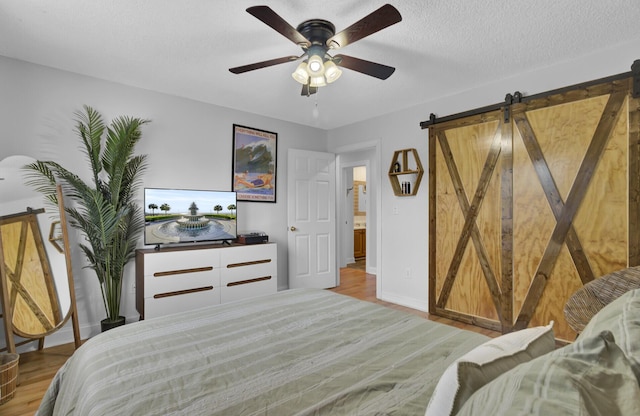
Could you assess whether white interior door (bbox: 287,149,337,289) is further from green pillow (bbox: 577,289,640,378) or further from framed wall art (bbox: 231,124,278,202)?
green pillow (bbox: 577,289,640,378)

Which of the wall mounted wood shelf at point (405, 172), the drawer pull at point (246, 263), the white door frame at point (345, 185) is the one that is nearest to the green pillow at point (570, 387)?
the drawer pull at point (246, 263)

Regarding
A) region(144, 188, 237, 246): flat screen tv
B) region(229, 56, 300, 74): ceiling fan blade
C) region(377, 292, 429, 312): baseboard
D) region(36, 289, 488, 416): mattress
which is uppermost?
region(229, 56, 300, 74): ceiling fan blade

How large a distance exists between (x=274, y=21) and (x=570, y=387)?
6.18 ft

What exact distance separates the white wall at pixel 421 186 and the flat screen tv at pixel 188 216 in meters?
2.00

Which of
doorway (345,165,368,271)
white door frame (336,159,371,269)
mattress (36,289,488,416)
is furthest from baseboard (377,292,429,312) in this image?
doorway (345,165,368,271)

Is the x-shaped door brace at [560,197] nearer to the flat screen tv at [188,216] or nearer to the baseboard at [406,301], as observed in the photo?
the baseboard at [406,301]

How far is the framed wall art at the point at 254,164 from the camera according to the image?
402 cm

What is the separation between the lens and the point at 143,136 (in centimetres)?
331

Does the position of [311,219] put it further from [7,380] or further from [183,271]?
[7,380]

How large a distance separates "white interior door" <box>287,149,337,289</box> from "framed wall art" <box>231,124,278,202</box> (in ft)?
0.94

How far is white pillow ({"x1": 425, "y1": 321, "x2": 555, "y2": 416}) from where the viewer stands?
2.03 ft

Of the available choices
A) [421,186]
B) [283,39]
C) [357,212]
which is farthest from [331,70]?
[357,212]

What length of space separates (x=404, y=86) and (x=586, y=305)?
246 cm

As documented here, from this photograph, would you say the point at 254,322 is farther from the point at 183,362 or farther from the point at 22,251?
the point at 22,251
